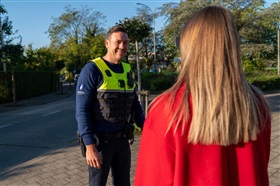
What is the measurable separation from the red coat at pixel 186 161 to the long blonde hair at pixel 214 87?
0.04 meters

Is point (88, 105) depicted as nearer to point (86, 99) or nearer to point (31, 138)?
point (86, 99)

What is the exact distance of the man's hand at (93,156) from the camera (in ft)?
7.55

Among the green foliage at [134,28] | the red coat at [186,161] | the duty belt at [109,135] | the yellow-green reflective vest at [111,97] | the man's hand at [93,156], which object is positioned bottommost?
the man's hand at [93,156]

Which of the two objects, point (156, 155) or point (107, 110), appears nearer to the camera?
point (156, 155)

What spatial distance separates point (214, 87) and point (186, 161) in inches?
12.8

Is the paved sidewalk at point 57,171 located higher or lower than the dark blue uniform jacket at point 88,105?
lower

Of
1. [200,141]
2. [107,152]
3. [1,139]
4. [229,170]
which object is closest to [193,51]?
[200,141]

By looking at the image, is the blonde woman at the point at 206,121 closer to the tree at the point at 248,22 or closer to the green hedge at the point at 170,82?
the green hedge at the point at 170,82

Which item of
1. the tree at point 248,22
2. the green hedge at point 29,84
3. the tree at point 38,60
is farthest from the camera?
the tree at point 38,60

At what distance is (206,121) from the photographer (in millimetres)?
1191

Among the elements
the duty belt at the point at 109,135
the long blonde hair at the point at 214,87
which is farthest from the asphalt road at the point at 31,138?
the long blonde hair at the point at 214,87

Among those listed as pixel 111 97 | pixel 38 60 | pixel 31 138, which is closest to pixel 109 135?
pixel 111 97

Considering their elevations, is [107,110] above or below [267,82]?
above

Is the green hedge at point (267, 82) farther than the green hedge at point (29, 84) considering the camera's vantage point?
Yes
